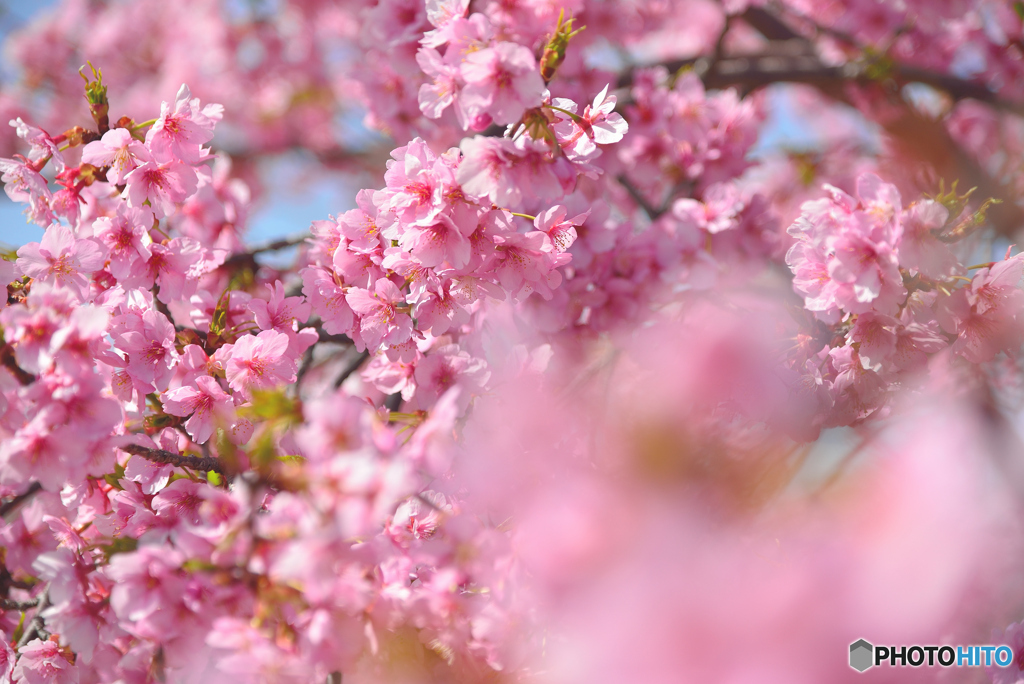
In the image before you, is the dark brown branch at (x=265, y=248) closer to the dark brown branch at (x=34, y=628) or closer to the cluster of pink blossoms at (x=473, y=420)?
the cluster of pink blossoms at (x=473, y=420)

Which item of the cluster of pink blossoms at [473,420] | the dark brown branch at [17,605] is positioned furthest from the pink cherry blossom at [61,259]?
the dark brown branch at [17,605]

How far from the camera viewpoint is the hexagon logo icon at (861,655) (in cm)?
72

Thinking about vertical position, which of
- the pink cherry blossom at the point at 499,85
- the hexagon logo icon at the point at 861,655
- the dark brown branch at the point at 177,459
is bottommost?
the dark brown branch at the point at 177,459

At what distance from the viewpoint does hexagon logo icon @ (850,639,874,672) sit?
721 millimetres

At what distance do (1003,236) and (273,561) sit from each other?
3.34m

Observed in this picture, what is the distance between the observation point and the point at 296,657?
83 cm

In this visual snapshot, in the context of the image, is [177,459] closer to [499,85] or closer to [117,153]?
[117,153]

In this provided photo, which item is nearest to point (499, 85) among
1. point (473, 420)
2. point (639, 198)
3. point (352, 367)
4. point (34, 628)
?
point (473, 420)

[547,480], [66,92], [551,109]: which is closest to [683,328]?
[547,480]

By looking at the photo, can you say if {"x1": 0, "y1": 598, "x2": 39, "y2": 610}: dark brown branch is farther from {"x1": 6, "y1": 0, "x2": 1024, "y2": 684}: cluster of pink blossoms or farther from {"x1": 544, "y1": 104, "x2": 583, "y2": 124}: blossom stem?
{"x1": 544, "y1": 104, "x2": 583, "y2": 124}: blossom stem

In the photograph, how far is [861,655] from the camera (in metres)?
0.73

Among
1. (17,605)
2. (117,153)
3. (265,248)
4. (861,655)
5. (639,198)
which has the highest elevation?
(117,153)

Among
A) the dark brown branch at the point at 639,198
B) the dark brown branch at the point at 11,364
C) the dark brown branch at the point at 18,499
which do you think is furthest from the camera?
the dark brown branch at the point at 639,198

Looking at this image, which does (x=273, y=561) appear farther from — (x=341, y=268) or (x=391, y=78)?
(x=391, y=78)
